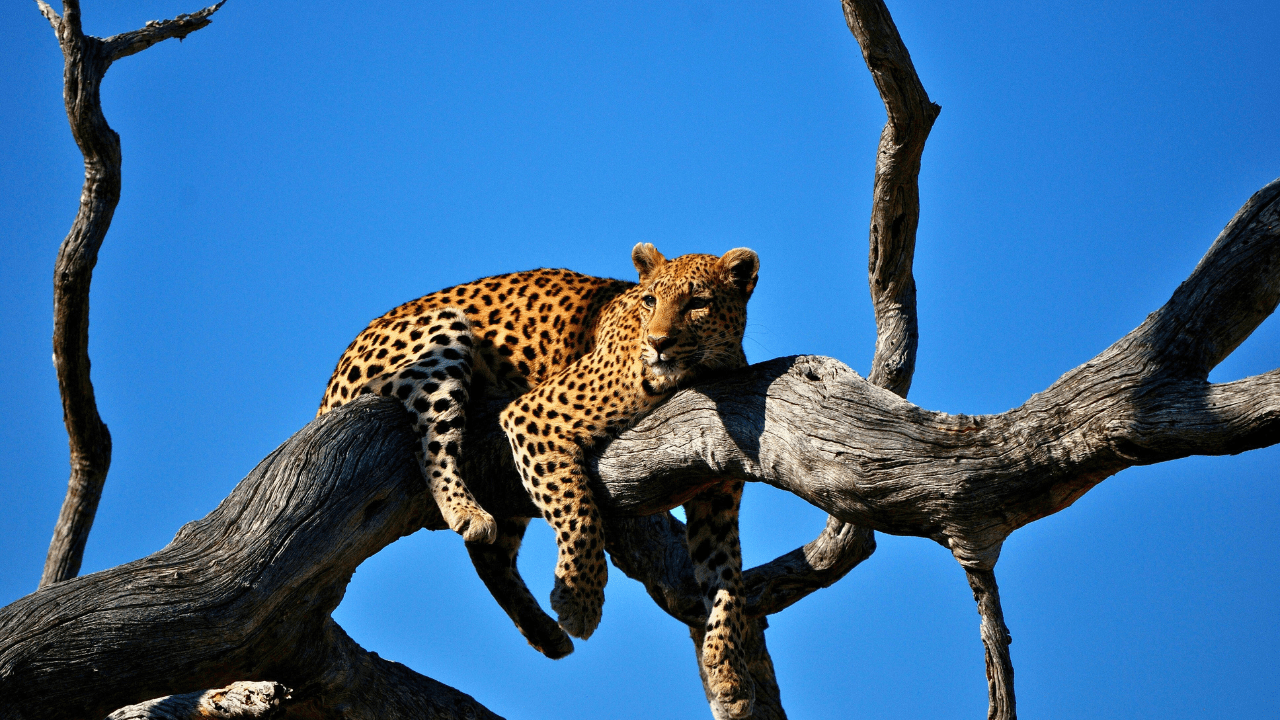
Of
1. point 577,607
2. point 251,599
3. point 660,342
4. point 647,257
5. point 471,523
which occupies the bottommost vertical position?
point 251,599

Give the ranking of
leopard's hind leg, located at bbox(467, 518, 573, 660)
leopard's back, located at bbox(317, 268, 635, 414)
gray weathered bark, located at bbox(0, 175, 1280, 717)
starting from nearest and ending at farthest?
gray weathered bark, located at bbox(0, 175, 1280, 717), leopard's hind leg, located at bbox(467, 518, 573, 660), leopard's back, located at bbox(317, 268, 635, 414)

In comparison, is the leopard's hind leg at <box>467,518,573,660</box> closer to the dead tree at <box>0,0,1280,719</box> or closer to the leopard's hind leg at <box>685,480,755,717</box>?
the dead tree at <box>0,0,1280,719</box>

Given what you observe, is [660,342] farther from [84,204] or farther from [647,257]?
[84,204]

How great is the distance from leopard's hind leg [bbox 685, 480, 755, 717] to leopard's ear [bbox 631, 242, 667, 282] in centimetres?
140

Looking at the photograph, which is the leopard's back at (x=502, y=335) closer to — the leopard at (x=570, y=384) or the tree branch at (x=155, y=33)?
the leopard at (x=570, y=384)

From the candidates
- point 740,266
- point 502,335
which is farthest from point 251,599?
point 740,266

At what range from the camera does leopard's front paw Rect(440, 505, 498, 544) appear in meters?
6.05

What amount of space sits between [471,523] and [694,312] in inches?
66.8

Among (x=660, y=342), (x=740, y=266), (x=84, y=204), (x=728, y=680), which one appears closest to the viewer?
(x=660, y=342)

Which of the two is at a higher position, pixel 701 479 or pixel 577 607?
pixel 701 479

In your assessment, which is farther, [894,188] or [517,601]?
[894,188]

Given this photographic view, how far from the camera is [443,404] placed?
650 centimetres

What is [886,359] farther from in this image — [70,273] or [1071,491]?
[70,273]

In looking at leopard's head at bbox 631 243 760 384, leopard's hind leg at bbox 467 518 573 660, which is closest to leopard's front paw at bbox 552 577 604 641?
leopard's hind leg at bbox 467 518 573 660
